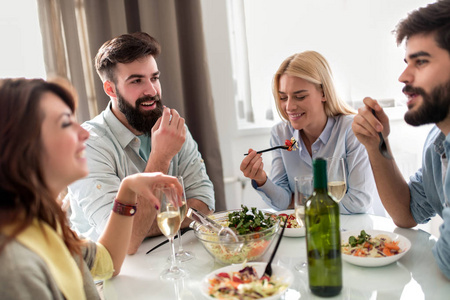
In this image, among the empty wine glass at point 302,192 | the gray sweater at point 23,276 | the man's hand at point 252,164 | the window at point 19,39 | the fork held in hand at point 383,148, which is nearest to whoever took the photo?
the gray sweater at point 23,276

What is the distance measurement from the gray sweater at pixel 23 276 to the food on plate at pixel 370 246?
0.80 meters

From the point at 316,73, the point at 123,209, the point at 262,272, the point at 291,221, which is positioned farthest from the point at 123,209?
the point at 316,73

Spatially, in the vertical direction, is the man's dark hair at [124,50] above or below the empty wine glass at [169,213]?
above

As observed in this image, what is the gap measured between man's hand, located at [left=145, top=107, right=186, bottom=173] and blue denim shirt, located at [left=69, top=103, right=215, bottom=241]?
178 millimetres

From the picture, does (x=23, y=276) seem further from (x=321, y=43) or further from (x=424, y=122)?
(x=321, y=43)

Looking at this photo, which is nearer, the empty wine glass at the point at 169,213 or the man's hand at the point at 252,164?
the empty wine glass at the point at 169,213

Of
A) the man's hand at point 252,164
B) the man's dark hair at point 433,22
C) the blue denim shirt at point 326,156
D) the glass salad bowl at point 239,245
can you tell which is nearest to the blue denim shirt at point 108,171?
the man's hand at point 252,164

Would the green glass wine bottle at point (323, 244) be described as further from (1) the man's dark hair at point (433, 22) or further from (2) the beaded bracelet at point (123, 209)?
(1) the man's dark hair at point (433, 22)

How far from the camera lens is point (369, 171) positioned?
6.41 feet

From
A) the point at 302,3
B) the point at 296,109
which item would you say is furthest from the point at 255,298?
the point at 302,3

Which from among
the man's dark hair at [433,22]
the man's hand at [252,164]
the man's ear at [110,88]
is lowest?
the man's hand at [252,164]

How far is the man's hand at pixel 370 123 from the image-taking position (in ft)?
5.05

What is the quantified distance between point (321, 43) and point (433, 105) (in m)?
1.81

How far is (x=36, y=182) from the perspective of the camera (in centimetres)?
86
